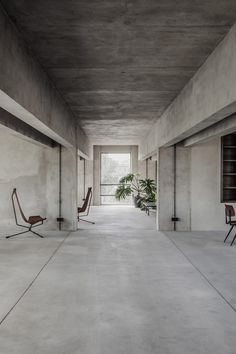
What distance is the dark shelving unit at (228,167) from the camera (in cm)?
836

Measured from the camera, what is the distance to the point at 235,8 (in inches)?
111

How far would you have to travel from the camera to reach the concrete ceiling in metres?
2.83

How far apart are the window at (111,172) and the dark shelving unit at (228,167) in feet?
27.3

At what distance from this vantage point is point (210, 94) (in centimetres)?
398

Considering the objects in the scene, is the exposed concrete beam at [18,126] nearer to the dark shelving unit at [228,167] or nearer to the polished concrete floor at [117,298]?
the polished concrete floor at [117,298]

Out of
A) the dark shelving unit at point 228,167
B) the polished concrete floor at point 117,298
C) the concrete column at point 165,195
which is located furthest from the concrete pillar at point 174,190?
the polished concrete floor at point 117,298

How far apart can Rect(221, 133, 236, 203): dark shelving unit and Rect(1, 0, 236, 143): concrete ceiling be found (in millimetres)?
3147

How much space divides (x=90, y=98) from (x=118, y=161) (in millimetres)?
10423

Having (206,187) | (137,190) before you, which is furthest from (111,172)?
(206,187)

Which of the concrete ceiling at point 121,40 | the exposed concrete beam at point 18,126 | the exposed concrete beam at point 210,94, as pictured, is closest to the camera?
the concrete ceiling at point 121,40

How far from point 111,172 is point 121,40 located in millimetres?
12951

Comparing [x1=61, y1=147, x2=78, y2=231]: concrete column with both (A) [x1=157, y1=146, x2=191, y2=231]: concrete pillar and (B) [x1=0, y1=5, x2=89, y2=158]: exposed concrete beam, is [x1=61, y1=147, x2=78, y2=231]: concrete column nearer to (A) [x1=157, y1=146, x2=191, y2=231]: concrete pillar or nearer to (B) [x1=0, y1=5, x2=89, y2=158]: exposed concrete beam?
(A) [x1=157, y1=146, x2=191, y2=231]: concrete pillar

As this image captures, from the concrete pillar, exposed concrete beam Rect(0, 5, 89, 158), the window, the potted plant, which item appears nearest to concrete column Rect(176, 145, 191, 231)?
the concrete pillar

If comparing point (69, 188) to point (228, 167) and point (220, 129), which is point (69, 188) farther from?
point (220, 129)
